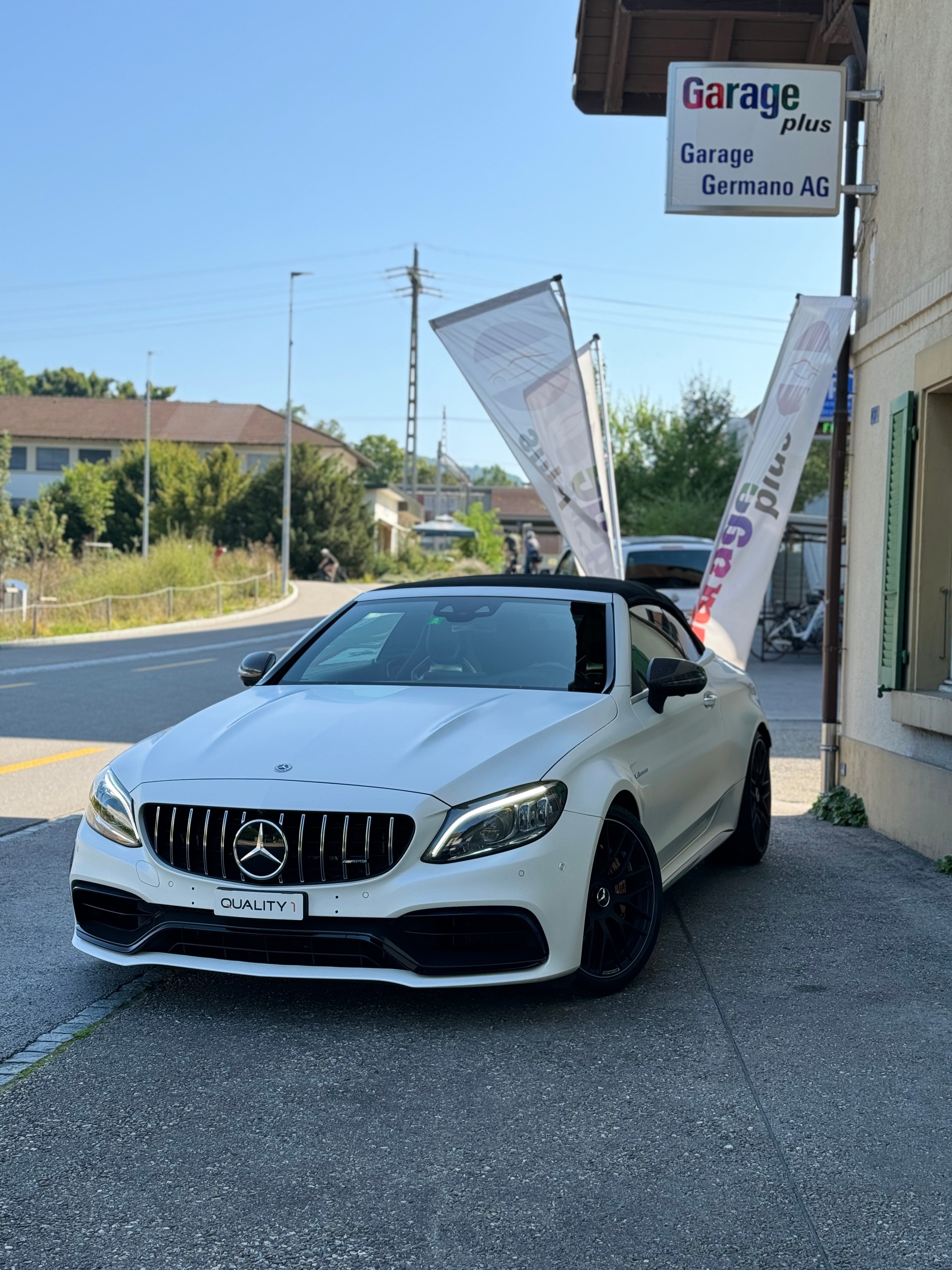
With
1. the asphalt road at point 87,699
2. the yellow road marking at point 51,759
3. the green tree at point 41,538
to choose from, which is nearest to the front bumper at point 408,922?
the asphalt road at point 87,699

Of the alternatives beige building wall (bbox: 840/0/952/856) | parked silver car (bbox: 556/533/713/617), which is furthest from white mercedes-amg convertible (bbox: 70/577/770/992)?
parked silver car (bbox: 556/533/713/617)

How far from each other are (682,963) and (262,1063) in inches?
73.2

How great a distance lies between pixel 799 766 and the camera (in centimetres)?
1168

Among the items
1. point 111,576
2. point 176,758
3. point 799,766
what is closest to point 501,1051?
point 176,758

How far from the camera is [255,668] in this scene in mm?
6258

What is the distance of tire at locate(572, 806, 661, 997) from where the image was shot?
4.66 meters

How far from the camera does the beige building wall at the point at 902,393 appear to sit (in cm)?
762

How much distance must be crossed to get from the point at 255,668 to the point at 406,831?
84.3 inches

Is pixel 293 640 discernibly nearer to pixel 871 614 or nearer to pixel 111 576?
pixel 111 576

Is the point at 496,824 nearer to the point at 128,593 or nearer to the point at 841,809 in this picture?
the point at 841,809

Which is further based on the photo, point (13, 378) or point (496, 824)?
point (13, 378)

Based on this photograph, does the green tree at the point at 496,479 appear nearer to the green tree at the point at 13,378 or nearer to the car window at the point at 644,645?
the green tree at the point at 13,378

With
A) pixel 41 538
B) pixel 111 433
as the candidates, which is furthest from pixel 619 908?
pixel 111 433

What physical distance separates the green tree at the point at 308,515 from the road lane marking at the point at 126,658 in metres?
30.2
